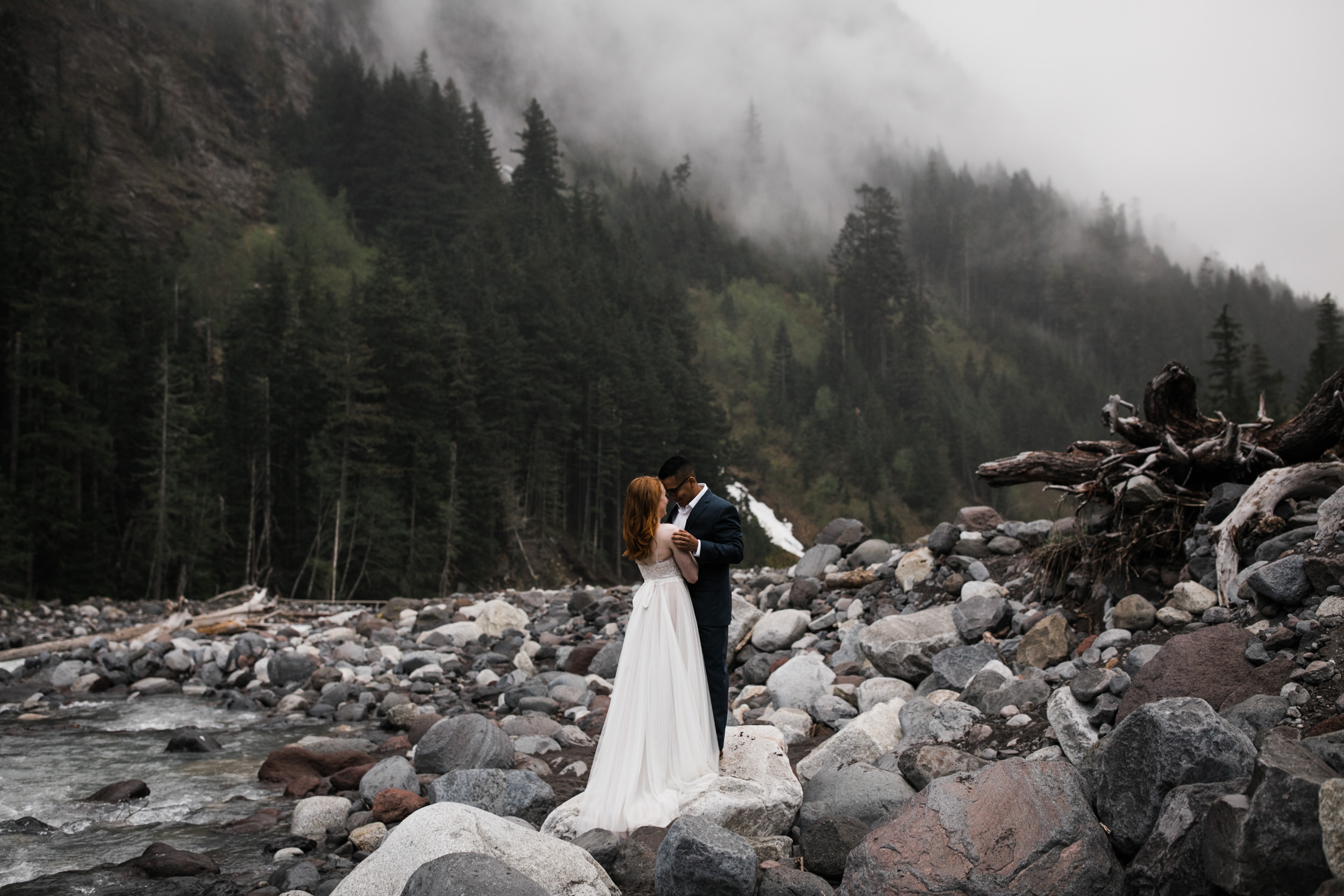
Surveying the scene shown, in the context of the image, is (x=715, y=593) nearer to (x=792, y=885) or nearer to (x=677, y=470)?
(x=677, y=470)

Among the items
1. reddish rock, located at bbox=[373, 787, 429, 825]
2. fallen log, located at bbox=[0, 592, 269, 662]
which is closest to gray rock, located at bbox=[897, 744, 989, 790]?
reddish rock, located at bbox=[373, 787, 429, 825]

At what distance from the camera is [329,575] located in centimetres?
2712

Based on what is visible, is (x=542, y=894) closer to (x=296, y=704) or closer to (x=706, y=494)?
(x=706, y=494)

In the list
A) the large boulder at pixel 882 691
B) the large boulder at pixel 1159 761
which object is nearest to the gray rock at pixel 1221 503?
Result: the large boulder at pixel 882 691

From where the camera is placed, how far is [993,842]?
12.2 feet

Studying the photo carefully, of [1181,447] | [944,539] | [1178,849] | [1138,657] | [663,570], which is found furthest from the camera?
[944,539]

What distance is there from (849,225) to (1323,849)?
91.2 m

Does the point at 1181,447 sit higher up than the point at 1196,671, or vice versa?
the point at 1181,447

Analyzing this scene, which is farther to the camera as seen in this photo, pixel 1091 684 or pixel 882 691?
pixel 882 691

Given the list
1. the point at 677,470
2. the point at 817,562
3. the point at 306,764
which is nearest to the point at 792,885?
the point at 677,470

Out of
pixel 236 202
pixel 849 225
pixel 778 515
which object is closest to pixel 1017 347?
pixel 849 225

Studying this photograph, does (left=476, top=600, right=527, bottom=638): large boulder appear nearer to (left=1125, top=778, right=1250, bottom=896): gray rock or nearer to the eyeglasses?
the eyeglasses

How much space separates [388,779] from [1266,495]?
323 inches

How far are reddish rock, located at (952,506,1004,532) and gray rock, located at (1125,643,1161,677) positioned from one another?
522 centimetres
